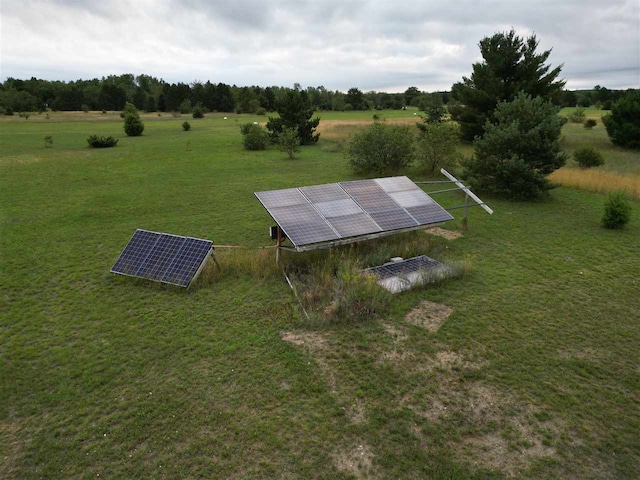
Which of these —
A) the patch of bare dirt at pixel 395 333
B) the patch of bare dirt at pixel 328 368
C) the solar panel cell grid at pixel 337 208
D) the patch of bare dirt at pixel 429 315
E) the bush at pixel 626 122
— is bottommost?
the patch of bare dirt at pixel 328 368

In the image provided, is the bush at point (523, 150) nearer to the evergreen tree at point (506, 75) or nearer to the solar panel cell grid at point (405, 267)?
the solar panel cell grid at point (405, 267)

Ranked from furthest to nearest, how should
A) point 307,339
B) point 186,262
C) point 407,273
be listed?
point 407,273
point 186,262
point 307,339

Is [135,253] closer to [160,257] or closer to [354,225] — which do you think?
[160,257]

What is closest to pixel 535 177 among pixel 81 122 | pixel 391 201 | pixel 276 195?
pixel 391 201

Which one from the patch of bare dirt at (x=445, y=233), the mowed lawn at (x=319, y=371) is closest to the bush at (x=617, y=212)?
the mowed lawn at (x=319, y=371)

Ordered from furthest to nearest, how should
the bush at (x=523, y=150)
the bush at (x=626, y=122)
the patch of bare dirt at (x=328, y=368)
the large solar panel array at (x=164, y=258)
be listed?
the bush at (x=626, y=122) < the bush at (x=523, y=150) < the large solar panel array at (x=164, y=258) < the patch of bare dirt at (x=328, y=368)

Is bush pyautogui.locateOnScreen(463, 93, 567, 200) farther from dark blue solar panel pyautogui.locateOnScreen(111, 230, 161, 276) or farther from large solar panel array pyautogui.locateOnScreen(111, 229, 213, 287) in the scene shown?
dark blue solar panel pyautogui.locateOnScreen(111, 230, 161, 276)

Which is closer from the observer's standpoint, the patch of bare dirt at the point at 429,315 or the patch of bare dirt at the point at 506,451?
the patch of bare dirt at the point at 506,451

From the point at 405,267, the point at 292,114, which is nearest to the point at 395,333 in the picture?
the point at 405,267
